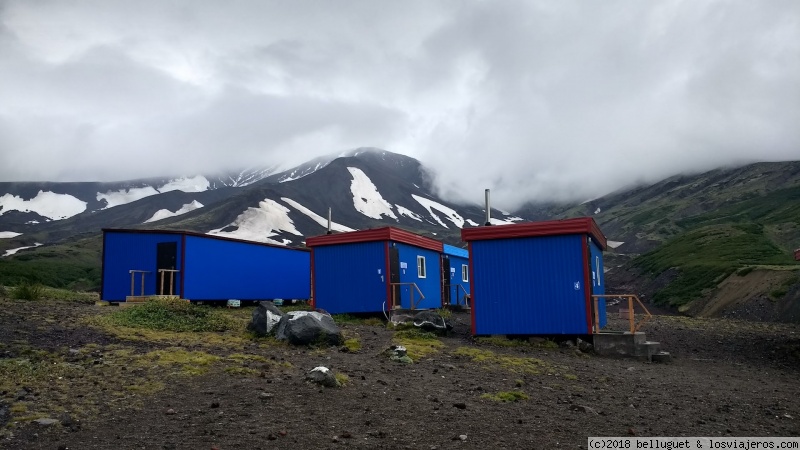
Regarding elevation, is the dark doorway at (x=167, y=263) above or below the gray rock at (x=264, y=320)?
above

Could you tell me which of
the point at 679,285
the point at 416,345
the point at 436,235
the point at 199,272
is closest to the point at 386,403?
the point at 416,345

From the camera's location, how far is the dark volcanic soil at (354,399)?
7.16m

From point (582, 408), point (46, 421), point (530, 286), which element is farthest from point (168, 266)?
point (582, 408)

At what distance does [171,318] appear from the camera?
17.2 metres

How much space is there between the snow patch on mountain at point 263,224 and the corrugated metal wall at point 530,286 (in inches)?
3588

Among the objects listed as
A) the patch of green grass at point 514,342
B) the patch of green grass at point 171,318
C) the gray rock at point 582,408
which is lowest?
the gray rock at point 582,408

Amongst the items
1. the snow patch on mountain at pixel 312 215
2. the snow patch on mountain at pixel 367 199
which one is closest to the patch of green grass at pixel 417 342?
the snow patch on mountain at pixel 312 215

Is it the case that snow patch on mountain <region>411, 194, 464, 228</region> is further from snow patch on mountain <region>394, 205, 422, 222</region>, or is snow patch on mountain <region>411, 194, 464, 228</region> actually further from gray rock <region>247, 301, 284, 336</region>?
gray rock <region>247, 301, 284, 336</region>

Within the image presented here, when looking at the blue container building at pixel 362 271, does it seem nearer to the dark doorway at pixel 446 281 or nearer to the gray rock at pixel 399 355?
the dark doorway at pixel 446 281

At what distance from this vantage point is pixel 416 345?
1583cm

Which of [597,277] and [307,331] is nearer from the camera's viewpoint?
[307,331]

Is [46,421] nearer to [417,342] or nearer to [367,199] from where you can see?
[417,342]

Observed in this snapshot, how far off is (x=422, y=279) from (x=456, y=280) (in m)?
7.37

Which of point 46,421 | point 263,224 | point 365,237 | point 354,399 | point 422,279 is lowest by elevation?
point 354,399
